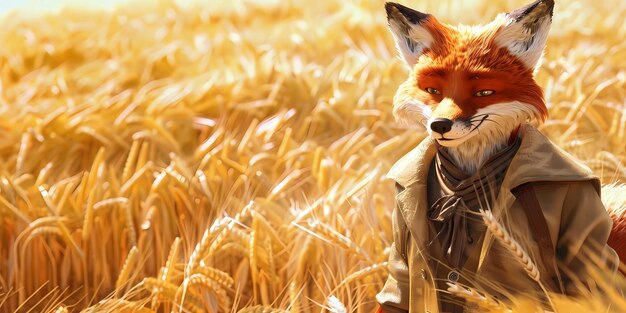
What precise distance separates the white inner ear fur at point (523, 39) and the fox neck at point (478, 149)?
0.14m

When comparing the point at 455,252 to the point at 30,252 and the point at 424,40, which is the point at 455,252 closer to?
the point at 424,40

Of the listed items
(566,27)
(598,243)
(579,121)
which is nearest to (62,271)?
(598,243)

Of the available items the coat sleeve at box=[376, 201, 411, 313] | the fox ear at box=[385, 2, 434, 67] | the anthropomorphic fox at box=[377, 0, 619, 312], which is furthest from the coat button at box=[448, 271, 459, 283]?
the fox ear at box=[385, 2, 434, 67]

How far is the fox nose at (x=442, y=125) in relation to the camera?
3.97ft

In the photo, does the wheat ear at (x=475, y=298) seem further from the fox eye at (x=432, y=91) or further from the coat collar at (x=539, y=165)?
the fox eye at (x=432, y=91)

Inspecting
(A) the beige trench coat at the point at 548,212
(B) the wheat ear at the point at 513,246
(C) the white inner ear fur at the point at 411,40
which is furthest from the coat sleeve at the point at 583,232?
(C) the white inner ear fur at the point at 411,40

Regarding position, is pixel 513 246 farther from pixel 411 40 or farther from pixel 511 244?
pixel 411 40

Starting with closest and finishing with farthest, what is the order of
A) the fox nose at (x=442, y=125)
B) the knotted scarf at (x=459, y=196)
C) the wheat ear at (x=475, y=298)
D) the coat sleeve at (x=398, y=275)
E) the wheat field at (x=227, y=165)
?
the wheat ear at (x=475, y=298), the fox nose at (x=442, y=125), the knotted scarf at (x=459, y=196), the coat sleeve at (x=398, y=275), the wheat field at (x=227, y=165)

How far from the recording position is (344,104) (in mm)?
2834

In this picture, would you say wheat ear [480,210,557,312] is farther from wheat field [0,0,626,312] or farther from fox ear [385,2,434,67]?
fox ear [385,2,434,67]

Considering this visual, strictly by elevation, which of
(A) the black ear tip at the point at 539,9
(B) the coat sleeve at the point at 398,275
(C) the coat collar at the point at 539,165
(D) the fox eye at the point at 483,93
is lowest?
(B) the coat sleeve at the point at 398,275

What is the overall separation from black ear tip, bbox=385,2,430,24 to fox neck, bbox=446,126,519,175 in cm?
25

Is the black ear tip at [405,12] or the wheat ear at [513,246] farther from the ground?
the black ear tip at [405,12]

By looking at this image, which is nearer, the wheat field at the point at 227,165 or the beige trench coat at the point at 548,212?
the beige trench coat at the point at 548,212
